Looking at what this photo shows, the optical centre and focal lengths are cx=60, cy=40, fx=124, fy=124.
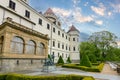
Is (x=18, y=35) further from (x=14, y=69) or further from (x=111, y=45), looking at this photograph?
(x=111, y=45)

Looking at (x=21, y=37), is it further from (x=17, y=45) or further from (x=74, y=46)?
(x=74, y=46)

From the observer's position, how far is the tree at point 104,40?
155ft

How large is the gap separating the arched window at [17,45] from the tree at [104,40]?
3480 centimetres

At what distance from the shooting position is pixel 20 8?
24016 mm

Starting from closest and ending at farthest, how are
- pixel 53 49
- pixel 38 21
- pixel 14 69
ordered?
pixel 14 69, pixel 38 21, pixel 53 49

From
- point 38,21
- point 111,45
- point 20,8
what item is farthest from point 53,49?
point 111,45

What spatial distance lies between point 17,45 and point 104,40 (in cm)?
3686

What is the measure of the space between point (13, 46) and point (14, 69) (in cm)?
333

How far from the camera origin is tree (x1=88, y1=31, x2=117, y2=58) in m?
47.4

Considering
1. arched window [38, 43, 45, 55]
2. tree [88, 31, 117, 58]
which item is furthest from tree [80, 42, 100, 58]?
arched window [38, 43, 45, 55]

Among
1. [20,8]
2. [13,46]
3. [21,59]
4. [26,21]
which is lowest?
[21,59]

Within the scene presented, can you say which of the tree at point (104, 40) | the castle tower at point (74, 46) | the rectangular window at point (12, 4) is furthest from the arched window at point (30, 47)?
the tree at point (104, 40)

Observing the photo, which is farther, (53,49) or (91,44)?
(91,44)

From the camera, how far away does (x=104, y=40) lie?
1869 inches
